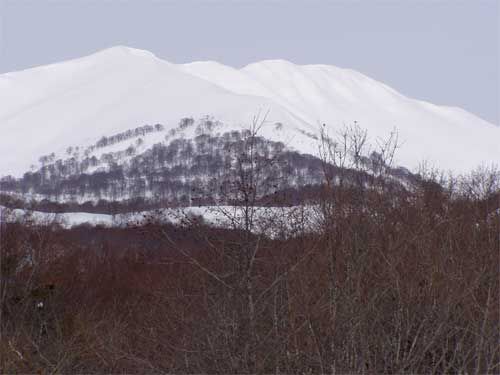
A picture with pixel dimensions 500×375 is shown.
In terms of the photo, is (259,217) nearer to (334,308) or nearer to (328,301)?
→ (328,301)

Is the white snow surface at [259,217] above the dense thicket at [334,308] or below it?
above

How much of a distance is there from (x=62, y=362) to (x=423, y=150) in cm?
18753

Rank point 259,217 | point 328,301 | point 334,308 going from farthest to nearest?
1. point 259,217
2. point 328,301
3. point 334,308

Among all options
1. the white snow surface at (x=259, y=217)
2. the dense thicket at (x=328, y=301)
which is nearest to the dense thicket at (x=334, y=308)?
the dense thicket at (x=328, y=301)

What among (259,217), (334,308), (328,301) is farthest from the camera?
(259,217)

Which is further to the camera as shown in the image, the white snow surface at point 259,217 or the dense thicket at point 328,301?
the white snow surface at point 259,217

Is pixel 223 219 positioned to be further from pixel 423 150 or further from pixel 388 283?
pixel 423 150

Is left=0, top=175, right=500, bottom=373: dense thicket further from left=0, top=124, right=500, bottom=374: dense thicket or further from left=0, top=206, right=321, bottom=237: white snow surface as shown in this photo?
left=0, top=206, right=321, bottom=237: white snow surface

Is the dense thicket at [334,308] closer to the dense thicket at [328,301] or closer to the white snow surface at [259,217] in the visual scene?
the dense thicket at [328,301]

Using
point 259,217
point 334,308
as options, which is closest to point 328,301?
point 334,308

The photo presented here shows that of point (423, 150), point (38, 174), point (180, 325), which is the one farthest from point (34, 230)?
point (423, 150)

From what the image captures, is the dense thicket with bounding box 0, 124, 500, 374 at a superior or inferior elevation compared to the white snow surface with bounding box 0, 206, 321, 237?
inferior

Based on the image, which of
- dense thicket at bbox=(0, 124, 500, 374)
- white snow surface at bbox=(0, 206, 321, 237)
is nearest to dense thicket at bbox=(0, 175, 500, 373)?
dense thicket at bbox=(0, 124, 500, 374)

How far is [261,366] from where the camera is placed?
5184 mm
